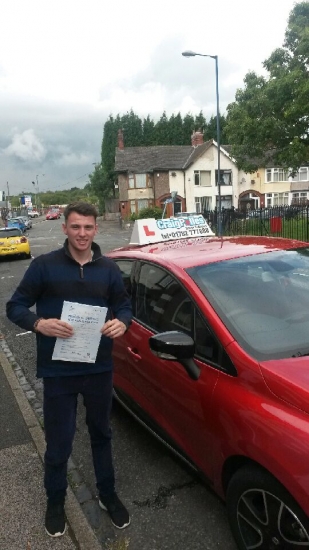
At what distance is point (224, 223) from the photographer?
20.8 meters

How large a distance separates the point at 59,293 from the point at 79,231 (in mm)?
343

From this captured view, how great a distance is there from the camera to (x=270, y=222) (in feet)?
56.1

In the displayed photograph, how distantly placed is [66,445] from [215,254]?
5.16 feet

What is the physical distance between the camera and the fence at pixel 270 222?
15367 millimetres

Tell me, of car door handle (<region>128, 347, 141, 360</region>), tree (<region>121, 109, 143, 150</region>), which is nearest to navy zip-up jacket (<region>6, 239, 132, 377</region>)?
car door handle (<region>128, 347, 141, 360</region>)

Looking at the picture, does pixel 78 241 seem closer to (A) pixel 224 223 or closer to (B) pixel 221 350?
(B) pixel 221 350

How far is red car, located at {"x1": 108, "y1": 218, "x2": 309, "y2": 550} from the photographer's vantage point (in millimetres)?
1837

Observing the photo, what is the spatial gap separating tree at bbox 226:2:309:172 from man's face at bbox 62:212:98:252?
1480cm

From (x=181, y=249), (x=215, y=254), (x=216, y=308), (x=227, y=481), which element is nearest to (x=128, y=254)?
(x=181, y=249)

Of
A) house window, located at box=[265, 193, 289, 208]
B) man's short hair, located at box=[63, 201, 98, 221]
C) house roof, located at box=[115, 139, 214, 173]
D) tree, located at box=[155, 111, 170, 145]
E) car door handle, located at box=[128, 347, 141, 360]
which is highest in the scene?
tree, located at box=[155, 111, 170, 145]

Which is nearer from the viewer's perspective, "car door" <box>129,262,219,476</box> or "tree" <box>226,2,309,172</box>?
"car door" <box>129,262,219,476</box>

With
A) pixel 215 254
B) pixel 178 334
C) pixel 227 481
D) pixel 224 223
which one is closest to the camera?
pixel 227 481

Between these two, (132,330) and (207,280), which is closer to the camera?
(207,280)

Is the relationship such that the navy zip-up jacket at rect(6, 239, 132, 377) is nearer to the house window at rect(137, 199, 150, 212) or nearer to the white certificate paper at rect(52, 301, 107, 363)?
the white certificate paper at rect(52, 301, 107, 363)
